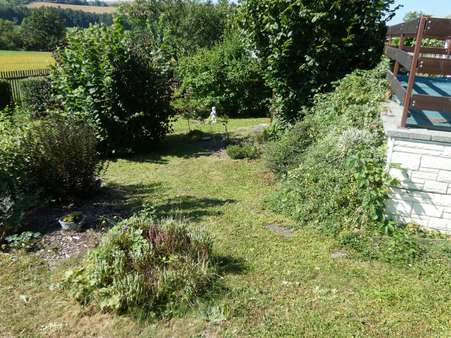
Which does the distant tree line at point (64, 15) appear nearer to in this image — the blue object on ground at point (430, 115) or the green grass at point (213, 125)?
the green grass at point (213, 125)

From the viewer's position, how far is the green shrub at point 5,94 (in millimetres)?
12521

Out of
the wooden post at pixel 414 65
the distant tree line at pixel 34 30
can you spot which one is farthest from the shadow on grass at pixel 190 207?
the distant tree line at pixel 34 30

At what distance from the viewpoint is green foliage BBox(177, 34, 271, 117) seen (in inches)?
525

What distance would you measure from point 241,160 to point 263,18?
9.78 ft

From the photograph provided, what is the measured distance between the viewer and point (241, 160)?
8.07m

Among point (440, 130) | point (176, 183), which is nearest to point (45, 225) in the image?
point (176, 183)

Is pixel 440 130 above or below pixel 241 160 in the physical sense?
above

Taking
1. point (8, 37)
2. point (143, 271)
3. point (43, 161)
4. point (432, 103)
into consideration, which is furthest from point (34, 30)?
point (432, 103)

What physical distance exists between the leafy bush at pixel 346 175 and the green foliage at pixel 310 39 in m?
1.00

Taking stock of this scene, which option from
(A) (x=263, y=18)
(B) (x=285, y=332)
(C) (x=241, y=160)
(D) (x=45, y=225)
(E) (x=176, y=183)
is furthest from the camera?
(C) (x=241, y=160)

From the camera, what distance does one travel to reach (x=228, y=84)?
13.4m

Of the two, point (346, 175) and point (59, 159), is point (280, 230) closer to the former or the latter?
point (346, 175)

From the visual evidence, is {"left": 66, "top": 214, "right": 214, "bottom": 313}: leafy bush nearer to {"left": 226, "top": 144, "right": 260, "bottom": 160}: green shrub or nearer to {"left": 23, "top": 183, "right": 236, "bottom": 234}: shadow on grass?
{"left": 23, "top": 183, "right": 236, "bottom": 234}: shadow on grass

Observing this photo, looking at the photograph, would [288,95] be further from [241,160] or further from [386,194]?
[386,194]
